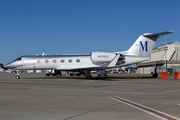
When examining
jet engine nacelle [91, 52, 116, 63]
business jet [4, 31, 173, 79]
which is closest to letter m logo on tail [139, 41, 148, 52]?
business jet [4, 31, 173, 79]

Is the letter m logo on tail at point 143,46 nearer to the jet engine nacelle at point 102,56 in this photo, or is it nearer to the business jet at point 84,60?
the business jet at point 84,60

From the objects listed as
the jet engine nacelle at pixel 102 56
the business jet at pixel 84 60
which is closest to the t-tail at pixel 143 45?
the business jet at pixel 84 60

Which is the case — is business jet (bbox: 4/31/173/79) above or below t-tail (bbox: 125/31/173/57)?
below

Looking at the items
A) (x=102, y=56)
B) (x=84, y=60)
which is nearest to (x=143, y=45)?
(x=102, y=56)

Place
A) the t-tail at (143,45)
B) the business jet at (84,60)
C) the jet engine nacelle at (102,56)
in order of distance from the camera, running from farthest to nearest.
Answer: the t-tail at (143,45) < the business jet at (84,60) < the jet engine nacelle at (102,56)

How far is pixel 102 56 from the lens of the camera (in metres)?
27.4

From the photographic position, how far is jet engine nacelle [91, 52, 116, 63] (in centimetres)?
2722

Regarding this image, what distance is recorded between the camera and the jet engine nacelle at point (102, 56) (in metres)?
27.2

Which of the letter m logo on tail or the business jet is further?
the letter m logo on tail

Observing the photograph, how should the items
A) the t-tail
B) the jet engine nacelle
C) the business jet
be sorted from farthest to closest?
the t-tail
the business jet
the jet engine nacelle

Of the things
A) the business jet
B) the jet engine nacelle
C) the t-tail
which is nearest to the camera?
the jet engine nacelle

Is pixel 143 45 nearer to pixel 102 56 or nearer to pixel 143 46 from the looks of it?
pixel 143 46

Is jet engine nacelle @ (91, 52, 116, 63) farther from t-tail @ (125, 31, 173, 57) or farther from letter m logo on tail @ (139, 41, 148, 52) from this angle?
letter m logo on tail @ (139, 41, 148, 52)

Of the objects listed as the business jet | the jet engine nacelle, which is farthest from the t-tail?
the jet engine nacelle
